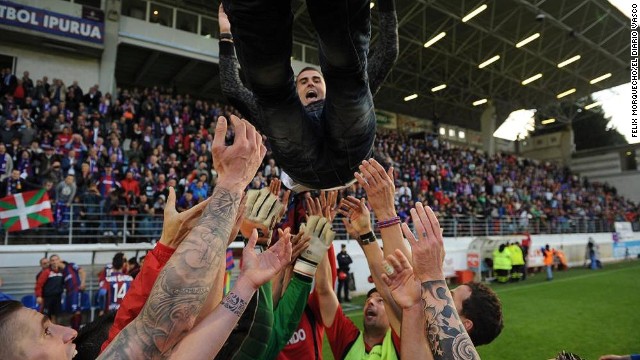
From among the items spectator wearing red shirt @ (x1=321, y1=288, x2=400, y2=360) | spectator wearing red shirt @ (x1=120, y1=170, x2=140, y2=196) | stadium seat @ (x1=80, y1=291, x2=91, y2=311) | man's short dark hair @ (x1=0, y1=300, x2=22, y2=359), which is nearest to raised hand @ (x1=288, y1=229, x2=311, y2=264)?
spectator wearing red shirt @ (x1=321, y1=288, x2=400, y2=360)

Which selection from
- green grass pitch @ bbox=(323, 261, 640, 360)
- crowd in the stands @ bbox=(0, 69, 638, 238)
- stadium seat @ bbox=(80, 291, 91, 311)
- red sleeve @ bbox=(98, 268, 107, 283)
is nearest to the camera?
green grass pitch @ bbox=(323, 261, 640, 360)

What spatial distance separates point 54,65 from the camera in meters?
14.2

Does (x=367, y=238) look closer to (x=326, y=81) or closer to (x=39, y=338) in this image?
(x=326, y=81)

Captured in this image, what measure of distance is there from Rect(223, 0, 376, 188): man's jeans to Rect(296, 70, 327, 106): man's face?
0.33 meters

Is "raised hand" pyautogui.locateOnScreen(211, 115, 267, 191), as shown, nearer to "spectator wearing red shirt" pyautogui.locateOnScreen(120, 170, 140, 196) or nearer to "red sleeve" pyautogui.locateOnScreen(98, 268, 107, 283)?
"red sleeve" pyautogui.locateOnScreen(98, 268, 107, 283)

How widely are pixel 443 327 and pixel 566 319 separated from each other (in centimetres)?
840

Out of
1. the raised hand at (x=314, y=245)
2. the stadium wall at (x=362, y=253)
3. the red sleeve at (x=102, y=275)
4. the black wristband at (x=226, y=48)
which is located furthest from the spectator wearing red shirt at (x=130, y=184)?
the raised hand at (x=314, y=245)

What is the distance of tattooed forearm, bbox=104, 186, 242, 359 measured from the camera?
3.80 ft

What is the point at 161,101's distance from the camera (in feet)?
45.7

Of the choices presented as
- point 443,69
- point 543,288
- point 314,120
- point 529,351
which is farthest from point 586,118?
point 314,120

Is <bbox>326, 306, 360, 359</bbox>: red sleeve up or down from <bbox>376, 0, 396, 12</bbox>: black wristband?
down

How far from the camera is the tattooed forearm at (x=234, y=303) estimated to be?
1342 mm

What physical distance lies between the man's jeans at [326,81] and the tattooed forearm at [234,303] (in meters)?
0.73

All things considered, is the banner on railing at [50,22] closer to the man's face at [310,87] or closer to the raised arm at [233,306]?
the man's face at [310,87]
